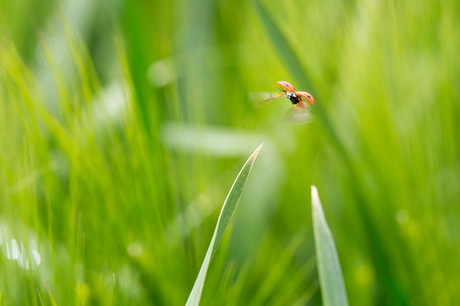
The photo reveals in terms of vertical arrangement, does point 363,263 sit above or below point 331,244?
below

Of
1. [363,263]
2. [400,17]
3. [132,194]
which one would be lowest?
[363,263]

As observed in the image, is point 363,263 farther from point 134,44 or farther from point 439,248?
point 134,44

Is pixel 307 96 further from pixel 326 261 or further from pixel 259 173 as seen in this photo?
pixel 259 173

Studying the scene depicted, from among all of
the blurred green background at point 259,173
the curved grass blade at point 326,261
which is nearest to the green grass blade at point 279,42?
the blurred green background at point 259,173

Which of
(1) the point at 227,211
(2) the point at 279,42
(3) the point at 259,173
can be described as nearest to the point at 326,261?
(1) the point at 227,211

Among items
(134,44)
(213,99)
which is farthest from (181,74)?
(134,44)

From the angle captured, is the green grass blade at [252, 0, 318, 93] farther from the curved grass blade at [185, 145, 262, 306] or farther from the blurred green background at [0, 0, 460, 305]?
the curved grass blade at [185, 145, 262, 306]

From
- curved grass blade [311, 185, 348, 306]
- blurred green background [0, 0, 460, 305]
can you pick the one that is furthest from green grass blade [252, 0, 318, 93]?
curved grass blade [311, 185, 348, 306]
